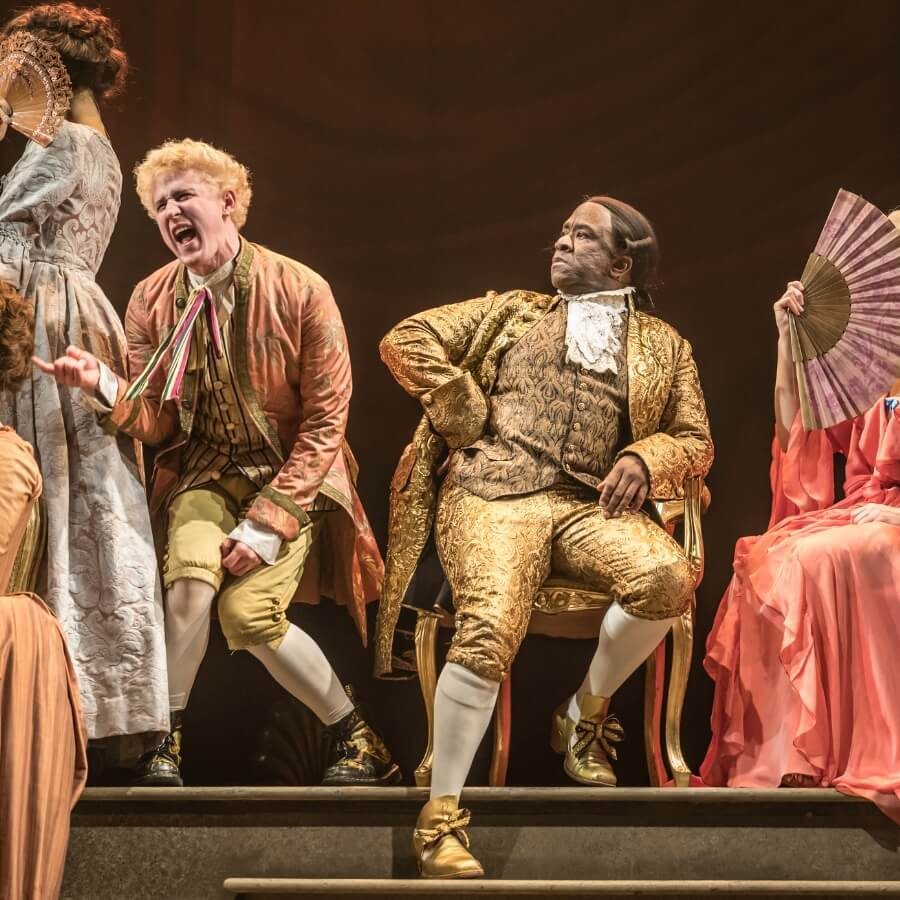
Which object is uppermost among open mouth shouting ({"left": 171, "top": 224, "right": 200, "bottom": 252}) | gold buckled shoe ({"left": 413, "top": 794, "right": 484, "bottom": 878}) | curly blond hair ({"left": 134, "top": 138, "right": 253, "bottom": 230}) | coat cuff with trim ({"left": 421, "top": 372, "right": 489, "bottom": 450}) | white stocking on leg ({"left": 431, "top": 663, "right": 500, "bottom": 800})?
curly blond hair ({"left": 134, "top": 138, "right": 253, "bottom": 230})

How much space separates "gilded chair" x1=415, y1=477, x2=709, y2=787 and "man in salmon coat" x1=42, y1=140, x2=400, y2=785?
211 mm

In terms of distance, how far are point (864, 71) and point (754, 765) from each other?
2.22 metres

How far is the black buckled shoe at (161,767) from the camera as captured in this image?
3.55 m

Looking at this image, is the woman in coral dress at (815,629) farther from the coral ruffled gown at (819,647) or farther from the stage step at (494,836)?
the stage step at (494,836)

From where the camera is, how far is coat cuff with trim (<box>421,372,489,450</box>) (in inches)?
156

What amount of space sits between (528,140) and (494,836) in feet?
7.24

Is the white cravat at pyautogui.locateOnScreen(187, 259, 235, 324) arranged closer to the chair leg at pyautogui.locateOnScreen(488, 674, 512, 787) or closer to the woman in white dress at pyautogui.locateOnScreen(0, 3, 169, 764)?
the woman in white dress at pyautogui.locateOnScreen(0, 3, 169, 764)

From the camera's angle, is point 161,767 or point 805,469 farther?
point 805,469

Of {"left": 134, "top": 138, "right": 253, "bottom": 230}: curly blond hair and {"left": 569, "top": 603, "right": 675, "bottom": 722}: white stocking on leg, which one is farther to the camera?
{"left": 134, "top": 138, "right": 253, "bottom": 230}: curly blond hair

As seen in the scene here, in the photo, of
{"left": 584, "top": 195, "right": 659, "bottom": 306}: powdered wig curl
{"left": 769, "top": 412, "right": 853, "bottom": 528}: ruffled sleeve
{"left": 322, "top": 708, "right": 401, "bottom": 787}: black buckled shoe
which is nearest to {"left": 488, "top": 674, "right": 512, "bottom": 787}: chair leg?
{"left": 322, "top": 708, "right": 401, "bottom": 787}: black buckled shoe

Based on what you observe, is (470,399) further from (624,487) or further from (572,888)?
(572,888)

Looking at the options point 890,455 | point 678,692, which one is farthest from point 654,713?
point 890,455

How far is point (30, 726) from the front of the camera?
3018 millimetres

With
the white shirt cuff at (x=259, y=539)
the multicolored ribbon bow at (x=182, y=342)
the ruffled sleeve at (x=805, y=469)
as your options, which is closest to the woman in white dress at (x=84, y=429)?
the multicolored ribbon bow at (x=182, y=342)
